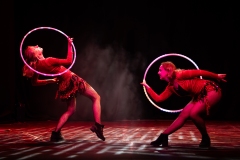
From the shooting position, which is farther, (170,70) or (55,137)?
(55,137)

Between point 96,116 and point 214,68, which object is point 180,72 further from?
point 214,68

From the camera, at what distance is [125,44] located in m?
10.5

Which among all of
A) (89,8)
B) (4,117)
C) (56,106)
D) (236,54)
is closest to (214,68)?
(236,54)

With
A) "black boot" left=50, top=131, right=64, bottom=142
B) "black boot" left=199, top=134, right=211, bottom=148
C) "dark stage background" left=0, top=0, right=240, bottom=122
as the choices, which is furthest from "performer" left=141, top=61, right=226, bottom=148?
"dark stage background" left=0, top=0, right=240, bottom=122

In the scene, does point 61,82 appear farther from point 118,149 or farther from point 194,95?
point 194,95

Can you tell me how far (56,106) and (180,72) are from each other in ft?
21.0

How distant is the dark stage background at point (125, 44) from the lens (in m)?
10.4

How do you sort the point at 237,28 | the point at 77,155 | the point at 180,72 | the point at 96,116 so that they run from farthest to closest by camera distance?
the point at 237,28, the point at 96,116, the point at 180,72, the point at 77,155

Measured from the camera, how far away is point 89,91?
5930 mm

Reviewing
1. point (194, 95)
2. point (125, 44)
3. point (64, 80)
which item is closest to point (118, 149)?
point (194, 95)

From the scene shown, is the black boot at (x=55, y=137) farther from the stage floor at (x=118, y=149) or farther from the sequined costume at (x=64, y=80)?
the sequined costume at (x=64, y=80)

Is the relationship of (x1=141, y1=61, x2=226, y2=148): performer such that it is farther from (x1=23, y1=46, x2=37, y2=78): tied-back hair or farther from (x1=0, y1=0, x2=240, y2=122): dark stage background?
(x1=0, y1=0, x2=240, y2=122): dark stage background

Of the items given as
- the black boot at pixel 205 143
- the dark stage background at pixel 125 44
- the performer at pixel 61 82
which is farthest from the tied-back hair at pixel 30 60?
the dark stage background at pixel 125 44

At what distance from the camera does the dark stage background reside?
1045 cm
